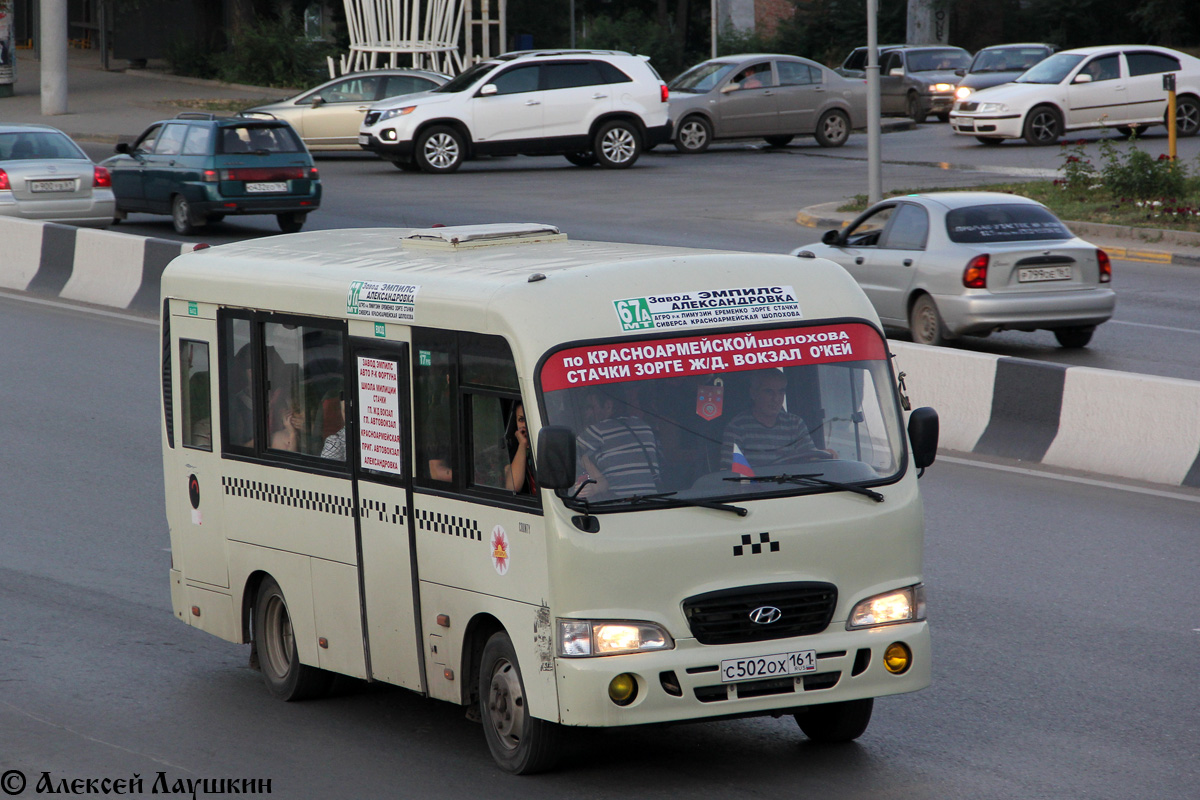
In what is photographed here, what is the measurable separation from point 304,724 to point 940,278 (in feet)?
31.1

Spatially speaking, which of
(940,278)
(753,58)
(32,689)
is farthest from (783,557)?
(753,58)

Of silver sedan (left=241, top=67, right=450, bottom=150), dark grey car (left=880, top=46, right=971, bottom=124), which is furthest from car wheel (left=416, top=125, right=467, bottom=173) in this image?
dark grey car (left=880, top=46, right=971, bottom=124)

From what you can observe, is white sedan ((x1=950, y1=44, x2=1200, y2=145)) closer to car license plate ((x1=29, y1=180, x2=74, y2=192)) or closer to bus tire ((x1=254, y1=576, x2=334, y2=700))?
car license plate ((x1=29, y1=180, x2=74, y2=192))

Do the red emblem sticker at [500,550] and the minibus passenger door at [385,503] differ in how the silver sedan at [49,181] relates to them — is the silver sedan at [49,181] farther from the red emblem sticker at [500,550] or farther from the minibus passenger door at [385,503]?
the red emblem sticker at [500,550]

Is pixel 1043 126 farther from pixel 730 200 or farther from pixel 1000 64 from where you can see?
pixel 730 200

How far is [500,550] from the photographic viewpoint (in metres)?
6.11

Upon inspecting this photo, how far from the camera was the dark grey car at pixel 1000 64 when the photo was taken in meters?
38.3

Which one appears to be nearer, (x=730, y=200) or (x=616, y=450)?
(x=616, y=450)

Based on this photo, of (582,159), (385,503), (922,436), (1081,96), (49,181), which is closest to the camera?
(922,436)

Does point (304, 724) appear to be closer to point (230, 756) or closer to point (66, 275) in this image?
point (230, 756)

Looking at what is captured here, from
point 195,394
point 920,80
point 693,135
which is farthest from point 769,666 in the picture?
point 920,80

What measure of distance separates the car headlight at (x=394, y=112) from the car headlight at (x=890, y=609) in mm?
24552

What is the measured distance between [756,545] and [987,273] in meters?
9.57

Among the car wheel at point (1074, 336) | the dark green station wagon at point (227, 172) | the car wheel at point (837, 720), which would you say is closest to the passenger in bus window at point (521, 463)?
the car wheel at point (837, 720)
